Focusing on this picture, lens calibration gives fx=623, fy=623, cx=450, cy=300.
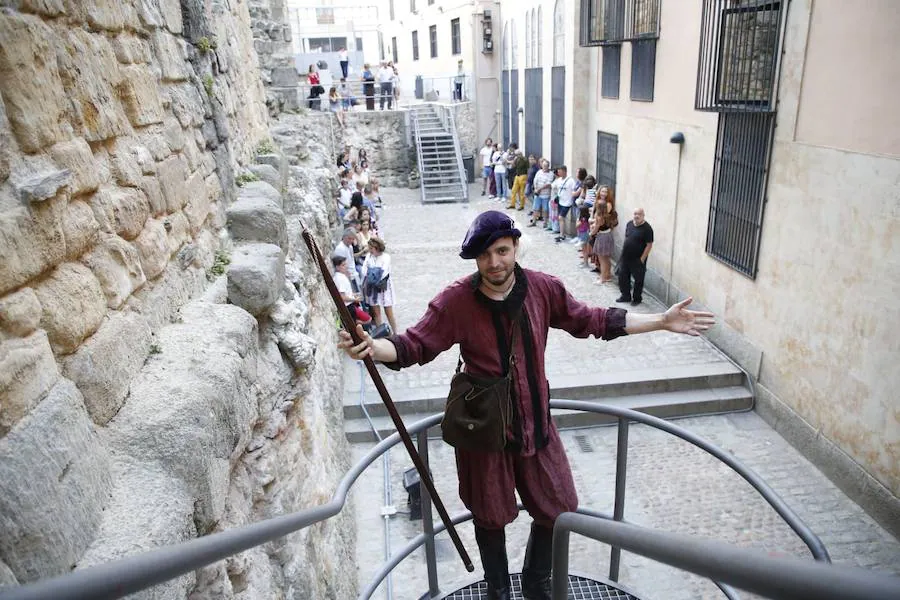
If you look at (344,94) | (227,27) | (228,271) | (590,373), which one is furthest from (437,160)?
(228,271)

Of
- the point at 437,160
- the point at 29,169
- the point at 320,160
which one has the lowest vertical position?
the point at 437,160

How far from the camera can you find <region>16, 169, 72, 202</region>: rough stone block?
5.13 ft

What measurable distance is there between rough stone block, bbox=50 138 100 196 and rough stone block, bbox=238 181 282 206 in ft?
6.73

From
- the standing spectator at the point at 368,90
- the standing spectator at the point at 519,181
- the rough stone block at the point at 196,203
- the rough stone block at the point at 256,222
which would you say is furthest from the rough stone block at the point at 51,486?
the standing spectator at the point at 368,90

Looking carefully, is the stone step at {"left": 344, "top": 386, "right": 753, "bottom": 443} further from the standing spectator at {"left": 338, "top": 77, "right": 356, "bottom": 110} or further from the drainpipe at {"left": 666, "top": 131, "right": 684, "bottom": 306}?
the standing spectator at {"left": 338, "top": 77, "right": 356, "bottom": 110}

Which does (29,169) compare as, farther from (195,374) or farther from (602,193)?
(602,193)

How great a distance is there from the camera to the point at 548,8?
15414 millimetres

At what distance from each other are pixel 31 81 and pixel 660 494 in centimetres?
597

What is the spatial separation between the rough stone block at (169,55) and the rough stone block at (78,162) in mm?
1028

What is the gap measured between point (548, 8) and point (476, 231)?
1502 cm

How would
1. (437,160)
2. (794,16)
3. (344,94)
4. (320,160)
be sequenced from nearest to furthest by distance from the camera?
(794,16), (320,160), (437,160), (344,94)

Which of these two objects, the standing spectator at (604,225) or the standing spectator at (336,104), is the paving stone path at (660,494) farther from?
the standing spectator at (336,104)

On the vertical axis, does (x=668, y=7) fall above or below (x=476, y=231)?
above

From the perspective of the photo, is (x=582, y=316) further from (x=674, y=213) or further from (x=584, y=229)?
(x=584, y=229)
